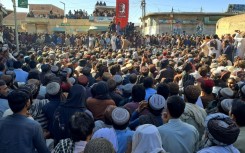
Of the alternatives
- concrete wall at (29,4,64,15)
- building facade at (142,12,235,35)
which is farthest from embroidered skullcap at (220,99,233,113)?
concrete wall at (29,4,64,15)

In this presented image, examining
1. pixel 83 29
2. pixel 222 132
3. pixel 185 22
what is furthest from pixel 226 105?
pixel 83 29

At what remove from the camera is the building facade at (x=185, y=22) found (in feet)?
132

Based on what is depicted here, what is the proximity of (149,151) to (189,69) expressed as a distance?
4.96m

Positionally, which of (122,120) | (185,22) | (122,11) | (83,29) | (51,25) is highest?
(185,22)

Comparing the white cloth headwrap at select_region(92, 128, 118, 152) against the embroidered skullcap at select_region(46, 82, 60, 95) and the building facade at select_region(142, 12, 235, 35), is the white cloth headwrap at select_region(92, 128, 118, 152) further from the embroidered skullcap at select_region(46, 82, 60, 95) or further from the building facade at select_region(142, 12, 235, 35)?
the building facade at select_region(142, 12, 235, 35)

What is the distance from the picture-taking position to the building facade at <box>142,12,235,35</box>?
4034cm

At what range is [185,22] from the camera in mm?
41031

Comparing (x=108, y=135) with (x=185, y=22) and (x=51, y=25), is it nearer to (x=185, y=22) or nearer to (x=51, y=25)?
(x=185, y=22)

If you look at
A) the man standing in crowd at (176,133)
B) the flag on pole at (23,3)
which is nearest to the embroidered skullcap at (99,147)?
the man standing in crowd at (176,133)

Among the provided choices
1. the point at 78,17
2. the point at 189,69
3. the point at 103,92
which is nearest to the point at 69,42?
the point at 78,17

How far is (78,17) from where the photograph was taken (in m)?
43.0

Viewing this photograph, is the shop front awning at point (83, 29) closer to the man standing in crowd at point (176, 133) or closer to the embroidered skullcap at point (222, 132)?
the man standing in crowd at point (176, 133)

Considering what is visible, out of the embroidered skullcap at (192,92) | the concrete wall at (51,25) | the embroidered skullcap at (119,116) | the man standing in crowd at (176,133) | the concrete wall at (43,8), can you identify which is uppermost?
the concrete wall at (43,8)

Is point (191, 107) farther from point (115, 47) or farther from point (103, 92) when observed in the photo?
point (115, 47)
